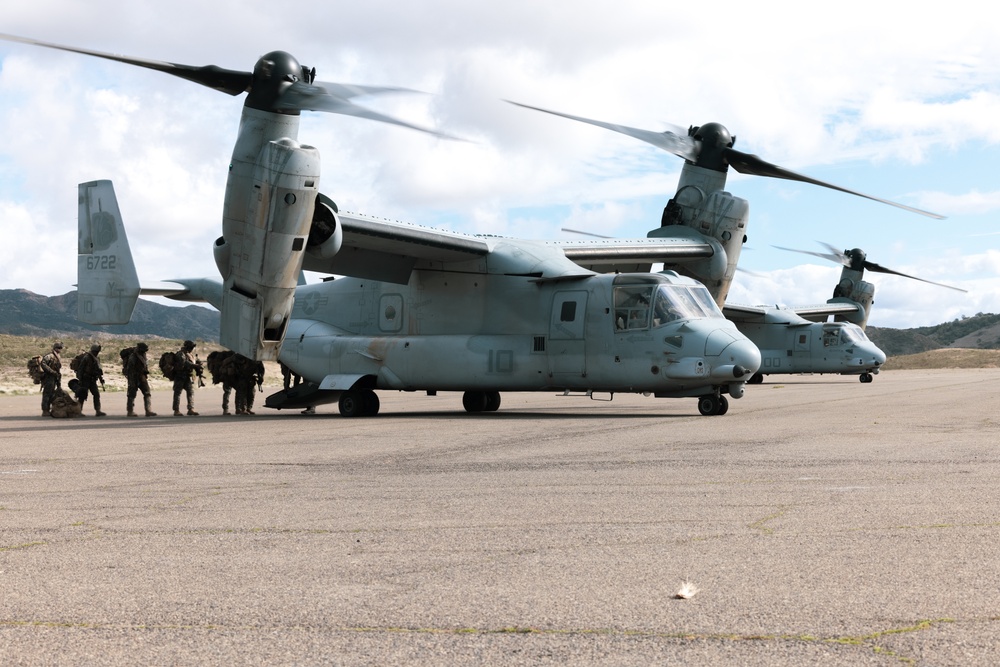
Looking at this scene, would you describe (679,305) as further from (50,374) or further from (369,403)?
(50,374)

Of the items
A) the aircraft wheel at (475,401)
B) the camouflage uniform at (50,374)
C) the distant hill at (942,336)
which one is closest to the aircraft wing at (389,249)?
the aircraft wheel at (475,401)

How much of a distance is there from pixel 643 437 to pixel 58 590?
32.3 ft

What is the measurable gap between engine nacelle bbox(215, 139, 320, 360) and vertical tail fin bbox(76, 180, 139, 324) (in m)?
3.86

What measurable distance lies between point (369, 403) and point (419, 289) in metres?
2.54

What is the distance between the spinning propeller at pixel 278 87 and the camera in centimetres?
1672

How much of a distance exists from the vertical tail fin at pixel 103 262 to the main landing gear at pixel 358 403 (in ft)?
14.9

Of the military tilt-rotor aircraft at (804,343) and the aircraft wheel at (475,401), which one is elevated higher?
the military tilt-rotor aircraft at (804,343)

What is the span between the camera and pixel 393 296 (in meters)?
Answer: 21.8

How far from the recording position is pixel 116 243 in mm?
20984

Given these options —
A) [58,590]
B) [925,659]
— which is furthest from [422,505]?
[925,659]

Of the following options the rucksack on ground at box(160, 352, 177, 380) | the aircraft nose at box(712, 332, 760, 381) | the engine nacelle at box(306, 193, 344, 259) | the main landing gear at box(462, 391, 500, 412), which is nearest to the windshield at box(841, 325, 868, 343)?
the main landing gear at box(462, 391, 500, 412)

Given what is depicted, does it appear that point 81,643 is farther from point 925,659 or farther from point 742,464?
point 742,464

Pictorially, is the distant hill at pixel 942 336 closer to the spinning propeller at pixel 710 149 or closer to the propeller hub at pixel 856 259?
the propeller hub at pixel 856 259

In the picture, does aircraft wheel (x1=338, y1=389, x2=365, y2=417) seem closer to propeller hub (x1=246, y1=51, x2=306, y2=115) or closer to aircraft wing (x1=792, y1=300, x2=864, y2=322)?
propeller hub (x1=246, y1=51, x2=306, y2=115)
